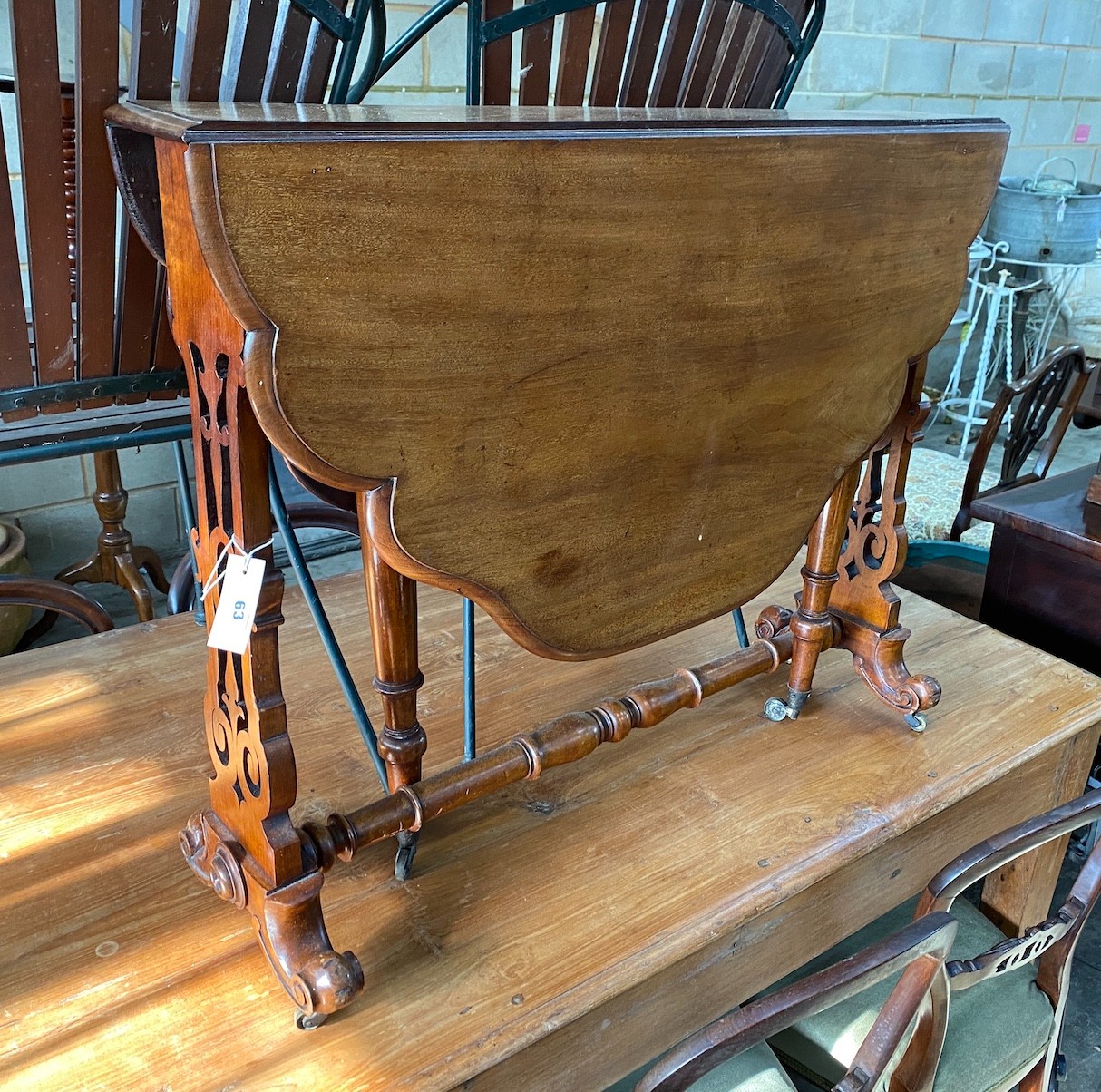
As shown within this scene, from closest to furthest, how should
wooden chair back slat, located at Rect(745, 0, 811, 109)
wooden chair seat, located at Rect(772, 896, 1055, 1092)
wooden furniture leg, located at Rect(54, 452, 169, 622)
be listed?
1. wooden chair seat, located at Rect(772, 896, 1055, 1092)
2. wooden chair back slat, located at Rect(745, 0, 811, 109)
3. wooden furniture leg, located at Rect(54, 452, 169, 622)

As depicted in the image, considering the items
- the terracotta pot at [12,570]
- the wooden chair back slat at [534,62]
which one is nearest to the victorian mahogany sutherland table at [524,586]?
the wooden chair back slat at [534,62]

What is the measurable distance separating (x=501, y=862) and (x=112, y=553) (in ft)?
6.00

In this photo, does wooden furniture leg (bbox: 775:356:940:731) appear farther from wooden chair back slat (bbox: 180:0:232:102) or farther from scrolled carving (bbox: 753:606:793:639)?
wooden chair back slat (bbox: 180:0:232:102)

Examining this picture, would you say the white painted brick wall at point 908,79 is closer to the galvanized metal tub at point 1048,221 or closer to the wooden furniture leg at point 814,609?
the galvanized metal tub at point 1048,221

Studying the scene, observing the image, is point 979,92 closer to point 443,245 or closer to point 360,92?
point 360,92

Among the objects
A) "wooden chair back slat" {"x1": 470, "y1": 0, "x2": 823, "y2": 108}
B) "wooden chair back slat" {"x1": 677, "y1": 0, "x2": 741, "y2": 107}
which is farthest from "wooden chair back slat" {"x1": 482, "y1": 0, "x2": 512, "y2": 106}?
"wooden chair back slat" {"x1": 677, "y1": 0, "x2": 741, "y2": 107}

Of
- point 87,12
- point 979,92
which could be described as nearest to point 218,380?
point 87,12

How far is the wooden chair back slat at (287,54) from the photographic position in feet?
3.14

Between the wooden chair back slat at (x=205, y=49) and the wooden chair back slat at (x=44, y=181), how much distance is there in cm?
13

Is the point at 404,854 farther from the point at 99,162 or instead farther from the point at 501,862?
the point at 99,162

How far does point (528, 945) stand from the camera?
111cm

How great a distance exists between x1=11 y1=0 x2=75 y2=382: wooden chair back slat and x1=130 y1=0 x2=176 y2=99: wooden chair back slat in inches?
3.6

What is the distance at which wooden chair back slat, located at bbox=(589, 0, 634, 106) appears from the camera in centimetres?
129

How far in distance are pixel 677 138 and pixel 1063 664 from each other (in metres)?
1.22
